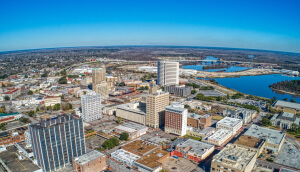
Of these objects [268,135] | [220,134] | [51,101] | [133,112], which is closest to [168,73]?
[133,112]

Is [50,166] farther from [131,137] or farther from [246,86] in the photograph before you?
[246,86]

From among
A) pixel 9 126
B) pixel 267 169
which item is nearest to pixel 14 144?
pixel 9 126

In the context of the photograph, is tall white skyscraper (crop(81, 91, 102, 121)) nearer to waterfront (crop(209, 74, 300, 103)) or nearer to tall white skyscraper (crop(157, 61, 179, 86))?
tall white skyscraper (crop(157, 61, 179, 86))

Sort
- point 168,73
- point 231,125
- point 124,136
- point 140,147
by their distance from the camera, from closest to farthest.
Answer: point 140,147 < point 124,136 < point 231,125 < point 168,73

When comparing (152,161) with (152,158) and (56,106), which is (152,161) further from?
(56,106)

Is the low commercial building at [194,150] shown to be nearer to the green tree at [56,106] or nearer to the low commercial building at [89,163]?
the low commercial building at [89,163]

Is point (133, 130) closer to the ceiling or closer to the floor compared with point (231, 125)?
closer to the floor

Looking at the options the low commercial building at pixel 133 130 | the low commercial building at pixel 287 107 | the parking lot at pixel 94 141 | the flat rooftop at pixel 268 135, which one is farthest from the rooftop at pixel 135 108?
the low commercial building at pixel 287 107
